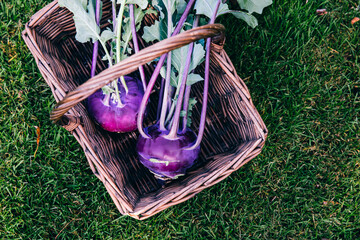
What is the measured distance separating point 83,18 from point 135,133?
0.53 m

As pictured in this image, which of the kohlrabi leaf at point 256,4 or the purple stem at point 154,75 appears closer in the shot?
the purple stem at point 154,75

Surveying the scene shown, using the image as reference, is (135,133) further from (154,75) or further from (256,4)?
(256,4)

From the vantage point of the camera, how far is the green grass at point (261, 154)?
1.43m

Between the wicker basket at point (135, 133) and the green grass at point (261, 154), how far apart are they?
26cm

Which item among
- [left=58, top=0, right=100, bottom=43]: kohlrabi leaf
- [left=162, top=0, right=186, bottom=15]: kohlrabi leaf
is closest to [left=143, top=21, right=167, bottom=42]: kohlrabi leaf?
[left=162, top=0, right=186, bottom=15]: kohlrabi leaf

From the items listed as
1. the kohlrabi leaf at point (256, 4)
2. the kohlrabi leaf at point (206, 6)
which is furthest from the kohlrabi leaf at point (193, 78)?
the kohlrabi leaf at point (256, 4)

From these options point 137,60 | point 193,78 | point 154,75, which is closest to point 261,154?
point 193,78

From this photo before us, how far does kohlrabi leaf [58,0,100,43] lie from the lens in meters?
1.10

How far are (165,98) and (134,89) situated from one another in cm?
15

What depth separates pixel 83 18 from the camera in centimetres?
112

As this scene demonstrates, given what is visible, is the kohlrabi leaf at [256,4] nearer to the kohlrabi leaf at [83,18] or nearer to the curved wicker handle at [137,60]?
the curved wicker handle at [137,60]

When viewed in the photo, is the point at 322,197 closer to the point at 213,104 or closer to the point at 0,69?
the point at 213,104

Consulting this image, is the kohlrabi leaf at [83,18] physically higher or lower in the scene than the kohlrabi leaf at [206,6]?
higher

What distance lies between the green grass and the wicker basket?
0.85 feet
